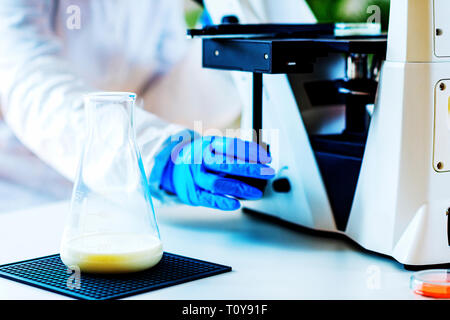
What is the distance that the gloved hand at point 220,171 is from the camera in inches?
38.6

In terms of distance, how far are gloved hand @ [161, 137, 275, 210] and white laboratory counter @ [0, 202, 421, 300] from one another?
0.21 feet

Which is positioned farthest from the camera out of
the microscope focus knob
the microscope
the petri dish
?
the microscope focus knob

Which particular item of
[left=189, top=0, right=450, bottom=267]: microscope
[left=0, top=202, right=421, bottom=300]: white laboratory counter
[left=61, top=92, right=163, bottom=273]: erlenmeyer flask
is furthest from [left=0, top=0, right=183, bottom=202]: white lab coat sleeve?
[left=61, top=92, right=163, bottom=273]: erlenmeyer flask

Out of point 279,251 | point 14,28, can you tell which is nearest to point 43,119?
point 14,28

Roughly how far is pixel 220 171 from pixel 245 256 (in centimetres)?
14

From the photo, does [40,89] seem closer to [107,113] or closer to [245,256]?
[107,113]

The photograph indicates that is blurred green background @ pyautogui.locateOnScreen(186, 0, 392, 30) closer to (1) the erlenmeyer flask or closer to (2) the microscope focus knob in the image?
(2) the microscope focus knob

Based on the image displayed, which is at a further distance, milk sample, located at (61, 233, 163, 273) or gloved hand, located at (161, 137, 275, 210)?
gloved hand, located at (161, 137, 275, 210)

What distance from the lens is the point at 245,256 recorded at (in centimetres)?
96

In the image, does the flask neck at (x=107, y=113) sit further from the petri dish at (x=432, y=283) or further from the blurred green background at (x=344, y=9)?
the blurred green background at (x=344, y=9)

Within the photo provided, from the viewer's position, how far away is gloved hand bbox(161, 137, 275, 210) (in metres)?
0.98
